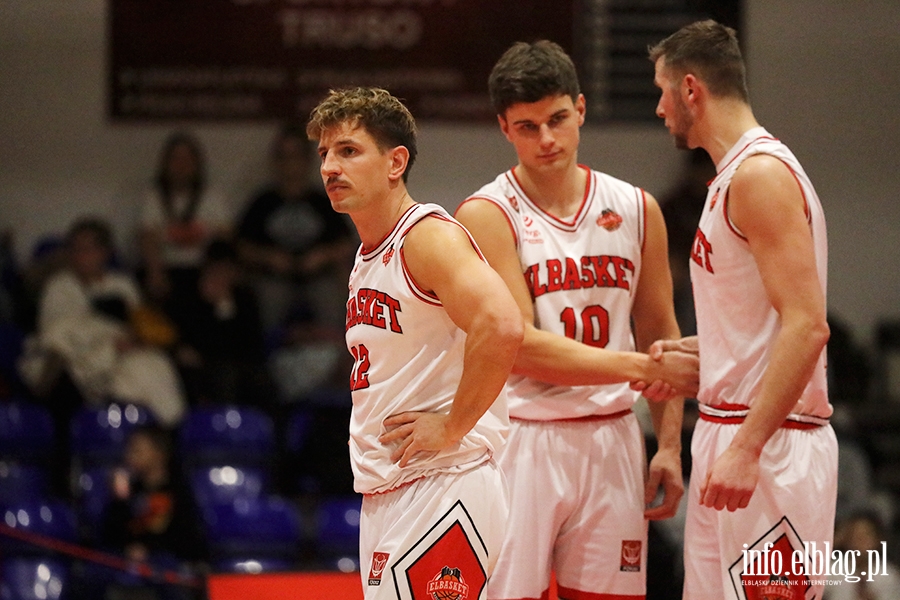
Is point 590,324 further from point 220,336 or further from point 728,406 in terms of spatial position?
point 220,336

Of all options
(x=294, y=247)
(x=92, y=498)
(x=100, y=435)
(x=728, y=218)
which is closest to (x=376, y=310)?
(x=728, y=218)

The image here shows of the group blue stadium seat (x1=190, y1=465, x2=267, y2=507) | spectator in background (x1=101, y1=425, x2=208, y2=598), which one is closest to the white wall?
blue stadium seat (x1=190, y1=465, x2=267, y2=507)

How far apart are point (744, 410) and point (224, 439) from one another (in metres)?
5.17

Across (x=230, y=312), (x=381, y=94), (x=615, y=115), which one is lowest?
(x=230, y=312)

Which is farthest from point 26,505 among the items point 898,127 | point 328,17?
point 898,127

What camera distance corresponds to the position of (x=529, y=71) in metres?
3.98

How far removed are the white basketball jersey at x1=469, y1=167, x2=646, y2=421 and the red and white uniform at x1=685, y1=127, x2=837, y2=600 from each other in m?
0.43

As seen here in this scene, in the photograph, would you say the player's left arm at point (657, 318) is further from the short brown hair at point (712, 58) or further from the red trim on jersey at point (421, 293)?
the red trim on jersey at point (421, 293)

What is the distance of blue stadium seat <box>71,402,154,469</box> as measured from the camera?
26.0 ft

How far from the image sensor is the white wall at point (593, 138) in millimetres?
9641

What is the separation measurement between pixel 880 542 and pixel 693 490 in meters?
3.63

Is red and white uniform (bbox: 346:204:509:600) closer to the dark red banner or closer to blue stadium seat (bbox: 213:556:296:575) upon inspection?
blue stadium seat (bbox: 213:556:296:575)

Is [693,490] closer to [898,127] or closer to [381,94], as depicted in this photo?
[381,94]

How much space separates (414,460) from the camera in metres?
3.34
